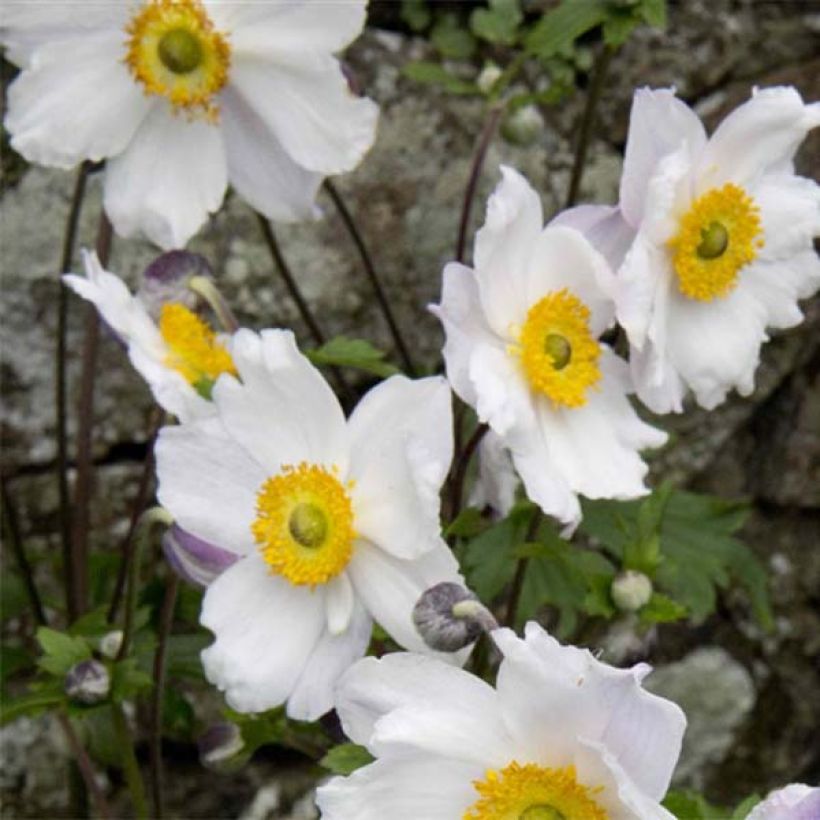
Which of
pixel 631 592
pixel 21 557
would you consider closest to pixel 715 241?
pixel 631 592

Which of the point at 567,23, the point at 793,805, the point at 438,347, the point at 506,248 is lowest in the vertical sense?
the point at 438,347

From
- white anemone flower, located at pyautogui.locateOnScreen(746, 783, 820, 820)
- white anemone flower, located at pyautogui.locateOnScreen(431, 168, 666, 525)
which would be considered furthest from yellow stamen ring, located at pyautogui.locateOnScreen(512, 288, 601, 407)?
white anemone flower, located at pyautogui.locateOnScreen(746, 783, 820, 820)

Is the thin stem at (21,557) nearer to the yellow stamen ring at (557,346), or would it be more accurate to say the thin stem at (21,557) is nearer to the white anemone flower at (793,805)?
the yellow stamen ring at (557,346)

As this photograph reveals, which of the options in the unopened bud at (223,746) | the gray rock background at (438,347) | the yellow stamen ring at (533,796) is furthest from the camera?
the gray rock background at (438,347)

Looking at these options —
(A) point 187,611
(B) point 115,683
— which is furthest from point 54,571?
(B) point 115,683

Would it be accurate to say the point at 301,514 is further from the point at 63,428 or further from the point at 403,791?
the point at 63,428

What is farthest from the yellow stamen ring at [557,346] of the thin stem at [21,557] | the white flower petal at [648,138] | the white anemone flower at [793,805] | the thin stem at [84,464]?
the thin stem at [21,557]
